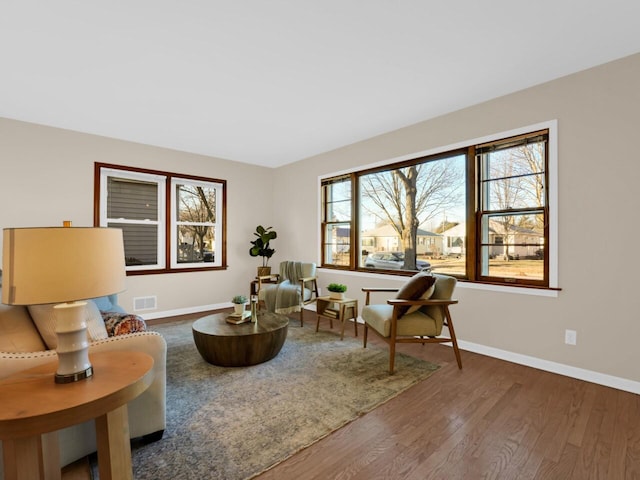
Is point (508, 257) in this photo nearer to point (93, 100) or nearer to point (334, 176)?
point (334, 176)

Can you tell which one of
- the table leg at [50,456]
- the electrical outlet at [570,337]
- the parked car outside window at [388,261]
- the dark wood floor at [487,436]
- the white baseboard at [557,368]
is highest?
the parked car outside window at [388,261]

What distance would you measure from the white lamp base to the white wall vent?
367 centimetres

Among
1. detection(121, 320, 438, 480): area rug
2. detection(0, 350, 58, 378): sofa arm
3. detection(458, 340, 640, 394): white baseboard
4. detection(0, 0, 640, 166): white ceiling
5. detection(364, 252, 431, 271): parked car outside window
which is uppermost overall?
detection(0, 0, 640, 166): white ceiling

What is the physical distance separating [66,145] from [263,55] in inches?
130

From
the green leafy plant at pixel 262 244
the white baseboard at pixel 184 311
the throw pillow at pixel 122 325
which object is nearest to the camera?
the throw pillow at pixel 122 325

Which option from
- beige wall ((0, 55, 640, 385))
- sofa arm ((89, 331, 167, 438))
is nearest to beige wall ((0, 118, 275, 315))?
beige wall ((0, 55, 640, 385))

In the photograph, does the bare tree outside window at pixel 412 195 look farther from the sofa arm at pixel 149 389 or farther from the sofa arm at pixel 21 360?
the sofa arm at pixel 21 360

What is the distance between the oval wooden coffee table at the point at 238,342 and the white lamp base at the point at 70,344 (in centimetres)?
152

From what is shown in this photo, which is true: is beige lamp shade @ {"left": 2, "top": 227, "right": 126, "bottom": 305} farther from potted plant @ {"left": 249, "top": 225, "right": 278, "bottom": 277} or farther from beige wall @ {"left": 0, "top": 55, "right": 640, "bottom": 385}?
potted plant @ {"left": 249, "top": 225, "right": 278, "bottom": 277}

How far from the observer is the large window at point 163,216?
4.59m

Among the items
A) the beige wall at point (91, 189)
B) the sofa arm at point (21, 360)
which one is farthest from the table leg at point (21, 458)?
the beige wall at point (91, 189)

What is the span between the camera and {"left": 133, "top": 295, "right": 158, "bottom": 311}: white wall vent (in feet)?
15.1

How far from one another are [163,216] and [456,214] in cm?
430

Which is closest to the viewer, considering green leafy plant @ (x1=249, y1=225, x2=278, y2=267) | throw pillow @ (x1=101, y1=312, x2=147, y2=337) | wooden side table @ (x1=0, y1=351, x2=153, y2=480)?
wooden side table @ (x1=0, y1=351, x2=153, y2=480)
